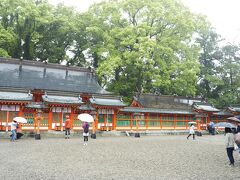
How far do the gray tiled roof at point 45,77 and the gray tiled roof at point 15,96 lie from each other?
3079 mm

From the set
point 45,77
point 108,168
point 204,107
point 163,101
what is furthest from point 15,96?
point 204,107

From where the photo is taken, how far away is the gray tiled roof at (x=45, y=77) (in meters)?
32.1

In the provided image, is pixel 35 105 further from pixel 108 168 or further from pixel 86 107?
pixel 108 168

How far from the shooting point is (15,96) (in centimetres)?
2738

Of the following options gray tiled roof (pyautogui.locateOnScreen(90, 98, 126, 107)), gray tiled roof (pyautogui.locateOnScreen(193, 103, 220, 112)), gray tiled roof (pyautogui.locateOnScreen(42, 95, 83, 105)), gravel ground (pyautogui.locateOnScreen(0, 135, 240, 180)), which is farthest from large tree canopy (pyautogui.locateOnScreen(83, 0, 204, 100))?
gravel ground (pyautogui.locateOnScreen(0, 135, 240, 180))

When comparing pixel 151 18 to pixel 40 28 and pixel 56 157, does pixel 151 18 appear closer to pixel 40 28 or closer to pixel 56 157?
pixel 40 28

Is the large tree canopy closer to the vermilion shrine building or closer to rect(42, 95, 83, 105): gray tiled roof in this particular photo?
the vermilion shrine building

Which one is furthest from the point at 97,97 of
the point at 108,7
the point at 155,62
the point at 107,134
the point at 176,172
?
the point at 176,172

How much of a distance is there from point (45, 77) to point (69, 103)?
6.75m

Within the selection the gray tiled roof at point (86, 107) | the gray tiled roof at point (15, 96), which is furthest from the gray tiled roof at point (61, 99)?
the gray tiled roof at point (15, 96)

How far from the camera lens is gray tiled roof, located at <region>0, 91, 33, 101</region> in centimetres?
2659

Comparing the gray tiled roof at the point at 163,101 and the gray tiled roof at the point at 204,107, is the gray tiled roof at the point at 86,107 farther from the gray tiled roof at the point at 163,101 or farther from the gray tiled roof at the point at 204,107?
the gray tiled roof at the point at 204,107

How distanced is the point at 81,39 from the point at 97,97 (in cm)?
1547

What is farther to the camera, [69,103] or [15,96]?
[69,103]
